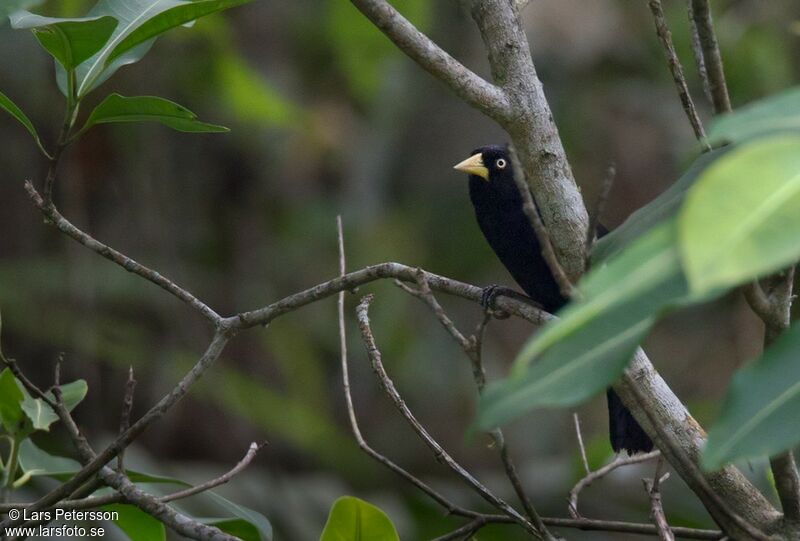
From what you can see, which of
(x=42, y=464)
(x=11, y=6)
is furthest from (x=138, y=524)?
(x=11, y=6)

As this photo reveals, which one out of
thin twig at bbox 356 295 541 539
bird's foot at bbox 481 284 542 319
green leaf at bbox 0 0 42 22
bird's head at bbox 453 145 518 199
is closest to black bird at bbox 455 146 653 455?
Answer: bird's head at bbox 453 145 518 199

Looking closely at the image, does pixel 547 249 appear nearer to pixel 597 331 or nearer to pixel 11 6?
pixel 597 331

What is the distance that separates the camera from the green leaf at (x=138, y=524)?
240 centimetres

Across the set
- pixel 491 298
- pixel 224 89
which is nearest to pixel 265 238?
pixel 224 89

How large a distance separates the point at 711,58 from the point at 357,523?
120 cm

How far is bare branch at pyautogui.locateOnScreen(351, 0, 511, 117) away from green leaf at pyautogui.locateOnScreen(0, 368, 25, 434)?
1176 mm

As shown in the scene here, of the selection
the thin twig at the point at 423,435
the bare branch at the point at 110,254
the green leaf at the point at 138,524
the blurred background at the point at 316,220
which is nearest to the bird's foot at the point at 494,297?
the thin twig at the point at 423,435

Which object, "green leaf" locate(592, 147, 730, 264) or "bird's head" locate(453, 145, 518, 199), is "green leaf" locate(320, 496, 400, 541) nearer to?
"green leaf" locate(592, 147, 730, 264)

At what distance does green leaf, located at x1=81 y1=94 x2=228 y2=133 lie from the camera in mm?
2186

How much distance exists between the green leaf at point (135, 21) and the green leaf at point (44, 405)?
772mm

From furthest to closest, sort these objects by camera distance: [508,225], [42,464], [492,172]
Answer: [492,172] → [508,225] → [42,464]

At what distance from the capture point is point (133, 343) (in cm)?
607

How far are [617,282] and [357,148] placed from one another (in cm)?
642

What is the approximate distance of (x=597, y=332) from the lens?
1.08 metres
